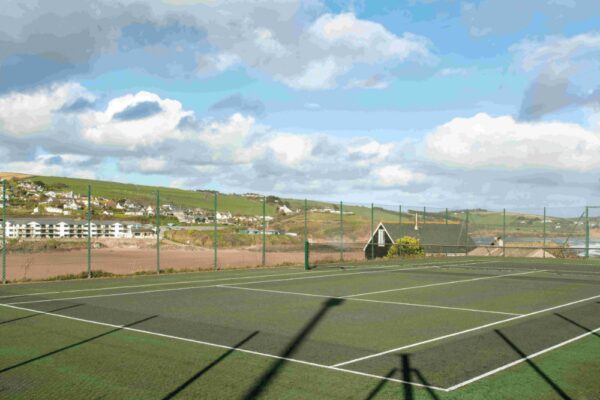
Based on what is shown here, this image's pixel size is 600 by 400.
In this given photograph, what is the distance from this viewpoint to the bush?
132 feet

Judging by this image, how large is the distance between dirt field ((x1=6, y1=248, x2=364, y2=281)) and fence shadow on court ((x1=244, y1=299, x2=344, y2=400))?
14.2m

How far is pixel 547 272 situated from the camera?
27.8m

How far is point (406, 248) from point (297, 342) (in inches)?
1229

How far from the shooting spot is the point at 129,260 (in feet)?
115

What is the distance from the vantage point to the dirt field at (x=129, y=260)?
27.7 metres

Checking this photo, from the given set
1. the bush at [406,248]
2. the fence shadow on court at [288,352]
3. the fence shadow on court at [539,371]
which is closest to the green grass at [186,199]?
the bush at [406,248]

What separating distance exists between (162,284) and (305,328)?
34.1 ft

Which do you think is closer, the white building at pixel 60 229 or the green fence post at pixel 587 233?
the white building at pixel 60 229

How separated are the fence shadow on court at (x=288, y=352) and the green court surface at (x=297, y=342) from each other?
0.02 m

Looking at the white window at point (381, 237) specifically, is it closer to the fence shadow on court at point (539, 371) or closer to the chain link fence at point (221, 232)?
the chain link fence at point (221, 232)

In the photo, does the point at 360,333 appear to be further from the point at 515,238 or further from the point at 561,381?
the point at 515,238

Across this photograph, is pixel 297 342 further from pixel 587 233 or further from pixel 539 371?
pixel 587 233

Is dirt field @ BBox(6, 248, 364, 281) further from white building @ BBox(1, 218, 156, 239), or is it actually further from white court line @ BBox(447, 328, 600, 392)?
white court line @ BBox(447, 328, 600, 392)

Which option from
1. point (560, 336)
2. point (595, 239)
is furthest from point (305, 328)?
point (595, 239)
